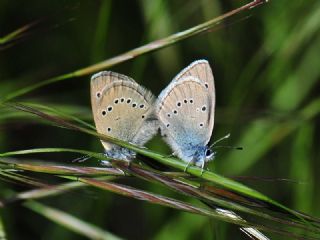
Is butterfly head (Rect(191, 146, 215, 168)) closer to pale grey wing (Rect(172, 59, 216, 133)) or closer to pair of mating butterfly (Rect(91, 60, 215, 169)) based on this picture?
pair of mating butterfly (Rect(91, 60, 215, 169))

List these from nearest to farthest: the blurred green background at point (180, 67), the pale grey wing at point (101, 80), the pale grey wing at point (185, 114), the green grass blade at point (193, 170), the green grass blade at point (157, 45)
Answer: the green grass blade at point (193, 170), the green grass blade at point (157, 45), the pale grey wing at point (101, 80), the pale grey wing at point (185, 114), the blurred green background at point (180, 67)

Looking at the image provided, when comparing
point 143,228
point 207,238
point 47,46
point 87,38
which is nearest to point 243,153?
point 207,238

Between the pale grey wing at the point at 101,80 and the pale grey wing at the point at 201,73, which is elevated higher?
the pale grey wing at the point at 201,73

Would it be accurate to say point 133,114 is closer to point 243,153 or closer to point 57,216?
point 57,216

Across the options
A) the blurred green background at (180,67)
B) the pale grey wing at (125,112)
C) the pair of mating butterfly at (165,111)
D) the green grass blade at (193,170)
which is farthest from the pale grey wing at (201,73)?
the green grass blade at (193,170)

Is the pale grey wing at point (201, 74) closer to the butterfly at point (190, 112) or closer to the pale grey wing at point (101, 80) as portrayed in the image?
the butterfly at point (190, 112)

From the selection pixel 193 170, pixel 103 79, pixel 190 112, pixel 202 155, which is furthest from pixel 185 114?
pixel 193 170

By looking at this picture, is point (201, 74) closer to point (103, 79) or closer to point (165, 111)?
point (165, 111)
